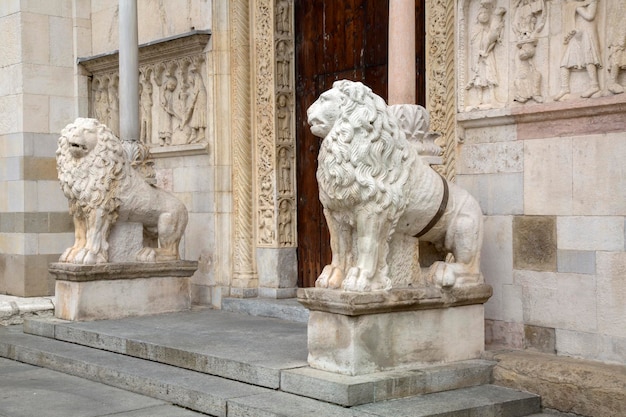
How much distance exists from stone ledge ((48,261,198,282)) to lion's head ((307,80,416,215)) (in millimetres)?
3138

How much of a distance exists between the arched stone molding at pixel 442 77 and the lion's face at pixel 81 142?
2.94 metres

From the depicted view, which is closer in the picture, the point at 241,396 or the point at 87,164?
the point at 241,396

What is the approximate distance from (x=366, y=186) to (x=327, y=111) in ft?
1.69

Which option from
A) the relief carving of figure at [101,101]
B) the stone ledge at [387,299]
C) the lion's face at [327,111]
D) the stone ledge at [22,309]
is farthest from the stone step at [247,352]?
the relief carving of figure at [101,101]

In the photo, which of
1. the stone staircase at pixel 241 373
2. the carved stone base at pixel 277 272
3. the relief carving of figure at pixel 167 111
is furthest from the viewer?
the relief carving of figure at pixel 167 111

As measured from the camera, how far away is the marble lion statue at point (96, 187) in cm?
804

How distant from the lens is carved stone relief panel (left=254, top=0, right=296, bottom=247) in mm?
9062

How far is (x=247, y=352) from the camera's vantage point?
20.8 feet

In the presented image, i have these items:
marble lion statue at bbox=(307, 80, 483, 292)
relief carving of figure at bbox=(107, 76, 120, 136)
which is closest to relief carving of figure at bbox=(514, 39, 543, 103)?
marble lion statue at bbox=(307, 80, 483, 292)

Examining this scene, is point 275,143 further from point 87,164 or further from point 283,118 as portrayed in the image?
point 87,164

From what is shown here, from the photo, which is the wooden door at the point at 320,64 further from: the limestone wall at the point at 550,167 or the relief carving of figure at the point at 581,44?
the relief carving of figure at the point at 581,44

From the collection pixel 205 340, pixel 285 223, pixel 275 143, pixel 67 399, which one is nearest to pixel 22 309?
pixel 285 223

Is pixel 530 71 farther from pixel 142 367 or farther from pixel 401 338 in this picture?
pixel 142 367

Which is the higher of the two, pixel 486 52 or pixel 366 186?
pixel 486 52
